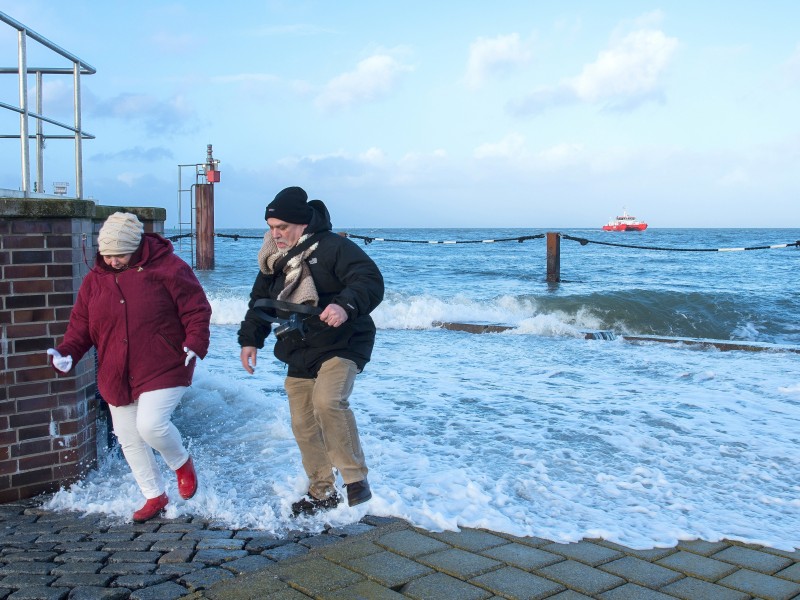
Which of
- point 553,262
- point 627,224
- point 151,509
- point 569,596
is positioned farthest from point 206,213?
point 627,224

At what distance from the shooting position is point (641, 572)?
3.37 metres

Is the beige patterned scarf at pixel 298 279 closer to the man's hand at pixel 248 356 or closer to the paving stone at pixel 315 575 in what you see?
the man's hand at pixel 248 356

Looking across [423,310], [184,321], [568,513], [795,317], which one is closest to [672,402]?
[568,513]

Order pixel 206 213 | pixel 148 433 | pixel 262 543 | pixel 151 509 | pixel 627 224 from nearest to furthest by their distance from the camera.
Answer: pixel 262 543 < pixel 148 433 < pixel 151 509 < pixel 206 213 < pixel 627 224

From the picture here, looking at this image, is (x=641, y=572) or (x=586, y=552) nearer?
(x=641, y=572)

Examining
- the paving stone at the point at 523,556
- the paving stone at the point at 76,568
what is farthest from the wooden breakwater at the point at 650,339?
the paving stone at the point at 76,568

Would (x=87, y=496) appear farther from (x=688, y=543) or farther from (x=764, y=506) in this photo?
(x=764, y=506)

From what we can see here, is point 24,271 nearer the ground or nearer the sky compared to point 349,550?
nearer the sky

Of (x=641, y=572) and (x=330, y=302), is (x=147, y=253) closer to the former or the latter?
(x=330, y=302)

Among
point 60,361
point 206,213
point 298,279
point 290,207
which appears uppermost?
point 206,213

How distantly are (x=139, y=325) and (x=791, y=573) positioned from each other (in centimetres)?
327

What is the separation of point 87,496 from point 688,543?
3.21 meters

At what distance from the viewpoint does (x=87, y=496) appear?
4.39m

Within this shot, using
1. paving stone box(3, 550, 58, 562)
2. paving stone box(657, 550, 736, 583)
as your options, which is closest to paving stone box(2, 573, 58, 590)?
paving stone box(3, 550, 58, 562)
